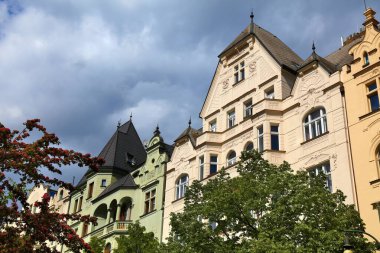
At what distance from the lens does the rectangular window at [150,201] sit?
39.1m

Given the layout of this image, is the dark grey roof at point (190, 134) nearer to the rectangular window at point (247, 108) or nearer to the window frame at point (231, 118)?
the window frame at point (231, 118)

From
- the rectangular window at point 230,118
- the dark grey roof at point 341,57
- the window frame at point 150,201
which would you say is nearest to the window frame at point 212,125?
the rectangular window at point 230,118

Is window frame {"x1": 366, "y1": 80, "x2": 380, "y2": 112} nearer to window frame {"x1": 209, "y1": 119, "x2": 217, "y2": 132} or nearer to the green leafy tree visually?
window frame {"x1": 209, "y1": 119, "x2": 217, "y2": 132}

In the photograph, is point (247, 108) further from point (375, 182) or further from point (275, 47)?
point (375, 182)

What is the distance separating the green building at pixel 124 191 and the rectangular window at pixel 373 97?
17272 mm

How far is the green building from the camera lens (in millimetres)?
39156

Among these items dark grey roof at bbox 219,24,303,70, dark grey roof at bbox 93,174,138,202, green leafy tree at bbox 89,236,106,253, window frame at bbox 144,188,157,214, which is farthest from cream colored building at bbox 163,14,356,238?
dark grey roof at bbox 93,174,138,202

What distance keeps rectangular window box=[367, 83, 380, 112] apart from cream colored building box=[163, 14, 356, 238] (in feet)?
4.82

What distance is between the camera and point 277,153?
2941 centimetres

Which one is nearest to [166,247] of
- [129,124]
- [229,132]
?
[229,132]

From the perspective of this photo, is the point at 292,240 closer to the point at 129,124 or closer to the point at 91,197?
the point at 91,197

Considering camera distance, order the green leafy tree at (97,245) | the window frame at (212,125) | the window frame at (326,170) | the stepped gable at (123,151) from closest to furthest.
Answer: the window frame at (326,170)
the green leafy tree at (97,245)
the window frame at (212,125)
the stepped gable at (123,151)

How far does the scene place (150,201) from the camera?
3947cm

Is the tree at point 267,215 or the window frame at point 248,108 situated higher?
the window frame at point 248,108
